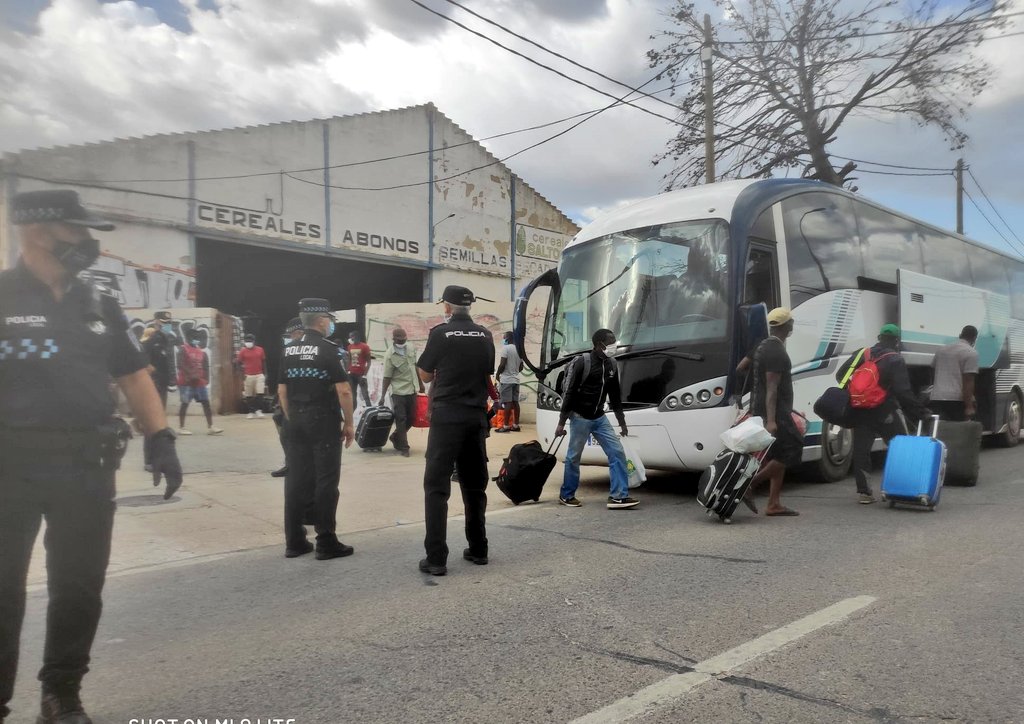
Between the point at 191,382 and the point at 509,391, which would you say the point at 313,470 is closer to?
the point at 191,382

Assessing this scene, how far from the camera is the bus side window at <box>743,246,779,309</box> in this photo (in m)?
7.84

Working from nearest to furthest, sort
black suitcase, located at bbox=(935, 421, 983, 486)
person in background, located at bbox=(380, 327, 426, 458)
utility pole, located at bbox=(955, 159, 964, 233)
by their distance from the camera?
black suitcase, located at bbox=(935, 421, 983, 486) → person in background, located at bbox=(380, 327, 426, 458) → utility pole, located at bbox=(955, 159, 964, 233)

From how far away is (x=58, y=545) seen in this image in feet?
9.29

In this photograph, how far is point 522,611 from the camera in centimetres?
428

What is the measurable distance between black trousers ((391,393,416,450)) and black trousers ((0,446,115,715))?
8.35 metres

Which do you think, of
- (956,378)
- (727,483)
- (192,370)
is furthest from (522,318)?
(192,370)

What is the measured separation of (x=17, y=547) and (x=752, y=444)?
5.36 m

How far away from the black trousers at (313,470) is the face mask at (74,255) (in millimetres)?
2789

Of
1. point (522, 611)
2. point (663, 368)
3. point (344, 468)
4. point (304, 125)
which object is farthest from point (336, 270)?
point (522, 611)

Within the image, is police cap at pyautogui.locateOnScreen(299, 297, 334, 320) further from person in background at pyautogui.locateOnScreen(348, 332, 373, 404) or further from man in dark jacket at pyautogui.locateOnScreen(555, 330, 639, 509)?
person in background at pyautogui.locateOnScreen(348, 332, 373, 404)

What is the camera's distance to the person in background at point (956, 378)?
9906 millimetres

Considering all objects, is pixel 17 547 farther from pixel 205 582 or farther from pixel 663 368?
pixel 663 368

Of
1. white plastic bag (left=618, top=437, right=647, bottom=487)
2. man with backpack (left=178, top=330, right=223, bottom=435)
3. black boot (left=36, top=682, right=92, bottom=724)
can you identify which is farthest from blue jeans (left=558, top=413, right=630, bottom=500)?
man with backpack (left=178, top=330, right=223, bottom=435)

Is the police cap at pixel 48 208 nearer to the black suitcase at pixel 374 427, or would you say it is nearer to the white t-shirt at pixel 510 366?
the black suitcase at pixel 374 427
